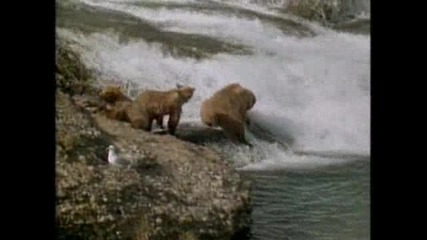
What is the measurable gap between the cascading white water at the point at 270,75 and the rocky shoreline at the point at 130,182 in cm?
4

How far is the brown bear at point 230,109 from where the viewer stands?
46.1 inches

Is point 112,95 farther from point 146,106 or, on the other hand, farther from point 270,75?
point 270,75

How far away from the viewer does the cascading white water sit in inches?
46.2

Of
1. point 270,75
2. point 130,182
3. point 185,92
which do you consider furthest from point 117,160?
point 270,75

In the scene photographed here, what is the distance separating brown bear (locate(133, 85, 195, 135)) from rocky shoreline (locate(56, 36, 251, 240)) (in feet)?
0.08

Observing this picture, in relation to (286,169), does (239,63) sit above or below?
above

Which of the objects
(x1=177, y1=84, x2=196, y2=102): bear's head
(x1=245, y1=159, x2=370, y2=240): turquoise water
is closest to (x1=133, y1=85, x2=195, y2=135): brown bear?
(x1=177, y1=84, x2=196, y2=102): bear's head

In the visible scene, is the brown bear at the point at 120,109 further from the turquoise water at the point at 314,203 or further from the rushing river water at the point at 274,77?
the turquoise water at the point at 314,203

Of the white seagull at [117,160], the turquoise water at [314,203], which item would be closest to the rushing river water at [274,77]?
the turquoise water at [314,203]

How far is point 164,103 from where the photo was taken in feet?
3.84
